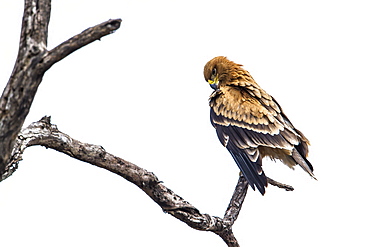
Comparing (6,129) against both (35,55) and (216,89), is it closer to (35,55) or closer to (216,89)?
(35,55)

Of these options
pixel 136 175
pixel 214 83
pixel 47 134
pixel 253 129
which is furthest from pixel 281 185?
pixel 47 134

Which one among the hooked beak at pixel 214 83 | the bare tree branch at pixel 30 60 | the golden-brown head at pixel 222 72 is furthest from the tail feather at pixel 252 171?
the bare tree branch at pixel 30 60

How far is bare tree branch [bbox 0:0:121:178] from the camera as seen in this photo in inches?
139

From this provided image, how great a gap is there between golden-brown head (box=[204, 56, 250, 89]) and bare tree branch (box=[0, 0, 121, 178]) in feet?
9.85

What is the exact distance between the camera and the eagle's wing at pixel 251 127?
5434mm

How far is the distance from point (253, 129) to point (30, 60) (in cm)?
287

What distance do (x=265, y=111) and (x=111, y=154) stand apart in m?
2.07

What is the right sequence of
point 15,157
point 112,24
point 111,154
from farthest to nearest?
point 111,154 < point 15,157 < point 112,24

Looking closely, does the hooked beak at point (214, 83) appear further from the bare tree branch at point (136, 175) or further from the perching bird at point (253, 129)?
the bare tree branch at point (136, 175)

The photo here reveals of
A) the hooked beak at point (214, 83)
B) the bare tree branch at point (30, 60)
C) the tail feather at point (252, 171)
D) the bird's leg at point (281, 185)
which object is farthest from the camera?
the hooked beak at point (214, 83)

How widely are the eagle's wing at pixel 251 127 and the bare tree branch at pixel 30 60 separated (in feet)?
8.23

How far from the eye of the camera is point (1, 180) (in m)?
4.14

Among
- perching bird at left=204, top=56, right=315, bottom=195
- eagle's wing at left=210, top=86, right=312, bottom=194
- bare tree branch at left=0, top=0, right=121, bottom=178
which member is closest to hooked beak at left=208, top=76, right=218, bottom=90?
perching bird at left=204, top=56, right=315, bottom=195

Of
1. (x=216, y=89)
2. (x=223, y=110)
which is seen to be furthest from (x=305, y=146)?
(x=216, y=89)
